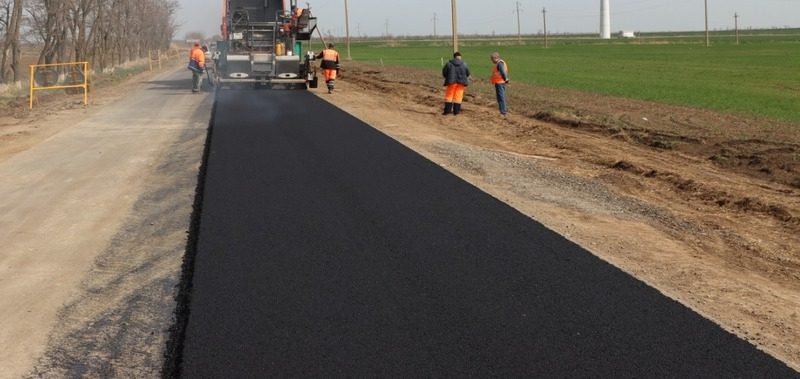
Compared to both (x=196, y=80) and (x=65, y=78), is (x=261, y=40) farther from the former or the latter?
(x=65, y=78)

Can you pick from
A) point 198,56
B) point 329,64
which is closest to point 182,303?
point 329,64

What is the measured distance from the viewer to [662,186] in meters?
11.4

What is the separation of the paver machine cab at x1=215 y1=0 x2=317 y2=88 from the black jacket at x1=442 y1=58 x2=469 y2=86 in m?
A: 8.05

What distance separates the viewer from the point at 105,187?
11.3 m

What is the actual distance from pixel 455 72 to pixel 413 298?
49.0 feet

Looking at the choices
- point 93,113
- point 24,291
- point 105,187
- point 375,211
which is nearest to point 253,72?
point 93,113

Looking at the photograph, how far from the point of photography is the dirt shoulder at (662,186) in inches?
267

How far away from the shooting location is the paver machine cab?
27516mm

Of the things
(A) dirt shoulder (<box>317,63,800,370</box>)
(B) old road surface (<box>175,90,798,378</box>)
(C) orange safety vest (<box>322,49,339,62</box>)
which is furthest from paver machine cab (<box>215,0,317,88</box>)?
(B) old road surface (<box>175,90,798,378</box>)

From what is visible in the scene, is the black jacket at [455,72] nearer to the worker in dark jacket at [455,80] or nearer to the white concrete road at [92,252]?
the worker in dark jacket at [455,80]

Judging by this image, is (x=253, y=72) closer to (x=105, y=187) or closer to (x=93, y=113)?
(x=93, y=113)

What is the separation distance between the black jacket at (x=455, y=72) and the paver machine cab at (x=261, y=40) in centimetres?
805

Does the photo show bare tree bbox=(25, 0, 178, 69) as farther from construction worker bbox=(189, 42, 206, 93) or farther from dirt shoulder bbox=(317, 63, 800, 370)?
dirt shoulder bbox=(317, 63, 800, 370)

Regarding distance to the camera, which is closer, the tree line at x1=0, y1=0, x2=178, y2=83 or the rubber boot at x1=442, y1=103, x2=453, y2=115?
the rubber boot at x1=442, y1=103, x2=453, y2=115
